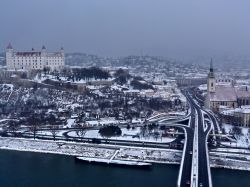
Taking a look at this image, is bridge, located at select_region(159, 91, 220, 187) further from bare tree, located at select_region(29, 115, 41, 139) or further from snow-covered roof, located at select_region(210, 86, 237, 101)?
bare tree, located at select_region(29, 115, 41, 139)

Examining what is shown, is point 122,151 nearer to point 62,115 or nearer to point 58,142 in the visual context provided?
point 58,142

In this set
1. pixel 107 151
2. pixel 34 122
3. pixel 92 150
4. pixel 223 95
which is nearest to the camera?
pixel 107 151

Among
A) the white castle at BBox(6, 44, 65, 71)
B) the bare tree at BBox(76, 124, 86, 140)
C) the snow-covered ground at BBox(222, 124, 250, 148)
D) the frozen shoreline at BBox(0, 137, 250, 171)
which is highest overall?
the white castle at BBox(6, 44, 65, 71)

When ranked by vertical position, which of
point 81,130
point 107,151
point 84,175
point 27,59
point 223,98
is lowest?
point 84,175

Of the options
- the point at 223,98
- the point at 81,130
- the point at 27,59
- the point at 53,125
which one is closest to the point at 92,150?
the point at 81,130

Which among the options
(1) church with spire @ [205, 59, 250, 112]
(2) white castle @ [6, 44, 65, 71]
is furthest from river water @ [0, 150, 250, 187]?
(2) white castle @ [6, 44, 65, 71]

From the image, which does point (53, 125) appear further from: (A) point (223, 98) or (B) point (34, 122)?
(A) point (223, 98)

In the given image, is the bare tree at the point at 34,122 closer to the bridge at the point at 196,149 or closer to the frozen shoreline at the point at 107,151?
the frozen shoreline at the point at 107,151
